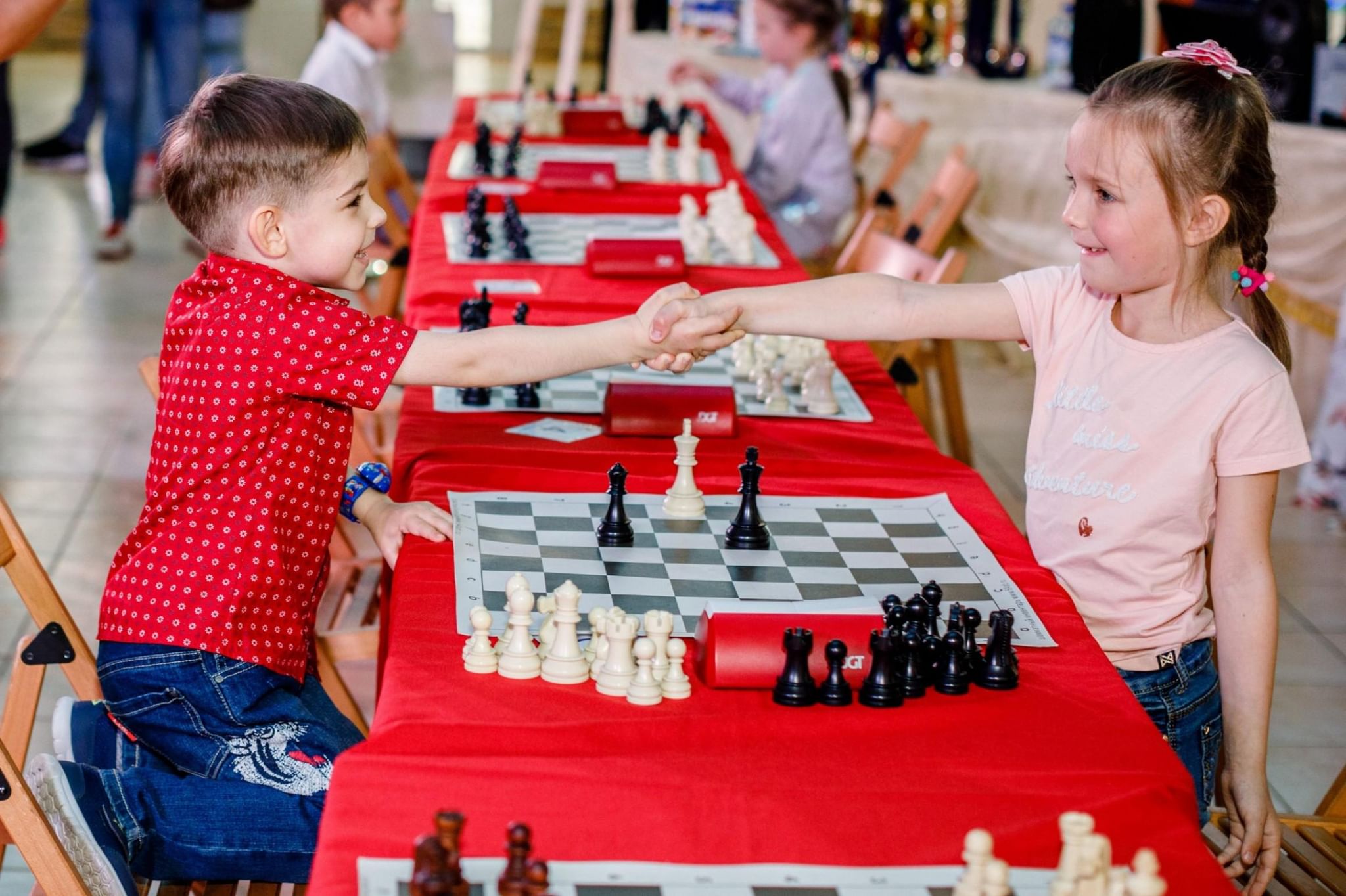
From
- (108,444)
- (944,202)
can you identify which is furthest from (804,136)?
(108,444)

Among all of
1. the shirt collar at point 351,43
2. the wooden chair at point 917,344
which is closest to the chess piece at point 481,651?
the wooden chair at point 917,344

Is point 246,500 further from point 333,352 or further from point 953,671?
point 953,671

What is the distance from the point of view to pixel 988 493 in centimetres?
190

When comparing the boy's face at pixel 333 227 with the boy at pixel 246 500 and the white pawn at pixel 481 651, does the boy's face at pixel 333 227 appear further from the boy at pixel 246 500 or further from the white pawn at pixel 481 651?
the white pawn at pixel 481 651

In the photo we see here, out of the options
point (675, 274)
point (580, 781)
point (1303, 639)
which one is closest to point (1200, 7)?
point (1303, 639)

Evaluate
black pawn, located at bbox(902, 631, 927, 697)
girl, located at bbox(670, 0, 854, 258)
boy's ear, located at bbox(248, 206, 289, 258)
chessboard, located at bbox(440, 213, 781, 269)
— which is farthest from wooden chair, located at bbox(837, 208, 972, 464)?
black pawn, located at bbox(902, 631, 927, 697)

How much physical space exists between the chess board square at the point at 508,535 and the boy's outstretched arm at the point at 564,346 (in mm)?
177

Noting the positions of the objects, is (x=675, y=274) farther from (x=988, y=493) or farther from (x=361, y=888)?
(x=361, y=888)

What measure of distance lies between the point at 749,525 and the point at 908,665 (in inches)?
14.3

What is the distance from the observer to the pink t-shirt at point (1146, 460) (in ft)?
5.57

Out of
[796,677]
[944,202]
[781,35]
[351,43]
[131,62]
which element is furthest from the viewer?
[131,62]

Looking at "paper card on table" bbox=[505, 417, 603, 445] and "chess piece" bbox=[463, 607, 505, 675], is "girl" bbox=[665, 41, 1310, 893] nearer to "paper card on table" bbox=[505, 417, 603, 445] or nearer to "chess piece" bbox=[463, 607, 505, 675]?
"paper card on table" bbox=[505, 417, 603, 445]

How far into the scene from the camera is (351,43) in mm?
4641

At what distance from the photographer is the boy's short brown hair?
67.7 inches
